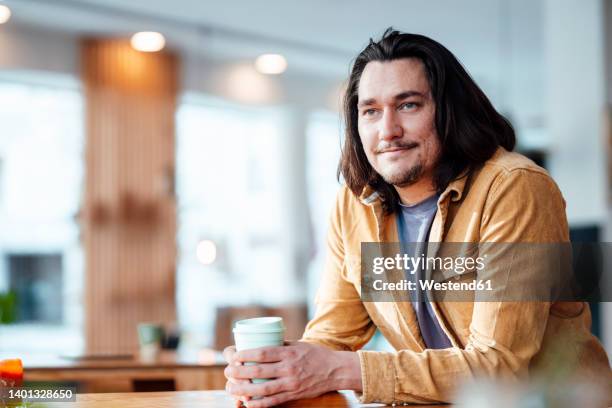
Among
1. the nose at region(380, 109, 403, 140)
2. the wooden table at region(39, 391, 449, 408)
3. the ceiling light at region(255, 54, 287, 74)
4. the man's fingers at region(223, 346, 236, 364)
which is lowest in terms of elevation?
the wooden table at region(39, 391, 449, 408)

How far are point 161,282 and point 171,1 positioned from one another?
2620 millimetres

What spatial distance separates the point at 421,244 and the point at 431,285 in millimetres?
101

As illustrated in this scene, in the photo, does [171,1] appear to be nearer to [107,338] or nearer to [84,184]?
[84,184]

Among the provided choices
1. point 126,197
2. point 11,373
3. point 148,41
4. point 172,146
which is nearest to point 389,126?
point 11,373

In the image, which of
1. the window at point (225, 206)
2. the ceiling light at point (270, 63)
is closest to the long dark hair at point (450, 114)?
the window at point (225, 206)

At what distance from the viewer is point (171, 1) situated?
689 centimetres

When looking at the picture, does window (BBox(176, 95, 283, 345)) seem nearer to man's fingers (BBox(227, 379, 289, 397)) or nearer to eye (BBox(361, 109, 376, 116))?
eye (BBox(361, 109, 376, 116))

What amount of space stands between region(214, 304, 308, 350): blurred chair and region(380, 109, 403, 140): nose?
171 inches

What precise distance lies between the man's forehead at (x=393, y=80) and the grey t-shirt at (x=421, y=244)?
239 mm

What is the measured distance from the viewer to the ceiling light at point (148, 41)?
7.47m

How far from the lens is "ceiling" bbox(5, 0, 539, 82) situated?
706cm

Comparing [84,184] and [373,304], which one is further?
[84,184]

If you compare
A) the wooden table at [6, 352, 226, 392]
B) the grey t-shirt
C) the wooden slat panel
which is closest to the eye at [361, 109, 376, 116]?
the grey t-shirt

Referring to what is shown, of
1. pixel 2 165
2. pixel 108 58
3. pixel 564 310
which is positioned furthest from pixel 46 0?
pixel 564 310
